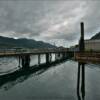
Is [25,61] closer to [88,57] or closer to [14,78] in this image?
[14,78]

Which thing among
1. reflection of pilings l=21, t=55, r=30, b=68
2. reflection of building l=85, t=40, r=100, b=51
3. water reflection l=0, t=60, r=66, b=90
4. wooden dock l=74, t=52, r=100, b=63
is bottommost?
water reflection l=0, t=60, r=66, b=90

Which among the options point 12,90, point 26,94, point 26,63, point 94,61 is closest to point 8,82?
point 12,90

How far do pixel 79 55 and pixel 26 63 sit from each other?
45.4 meters

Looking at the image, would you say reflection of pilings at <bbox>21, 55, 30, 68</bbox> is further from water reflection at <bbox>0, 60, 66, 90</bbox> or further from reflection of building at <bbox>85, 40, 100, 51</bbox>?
reflection of building at <bbox>85, 40, 100, 51</bbox>

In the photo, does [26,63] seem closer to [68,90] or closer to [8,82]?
[8,82]

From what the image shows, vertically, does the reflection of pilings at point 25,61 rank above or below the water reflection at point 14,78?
above

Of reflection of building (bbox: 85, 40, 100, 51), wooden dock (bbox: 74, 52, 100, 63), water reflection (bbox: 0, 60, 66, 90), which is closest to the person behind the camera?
wooden dock (bbox: 74, 52, 100, 63)

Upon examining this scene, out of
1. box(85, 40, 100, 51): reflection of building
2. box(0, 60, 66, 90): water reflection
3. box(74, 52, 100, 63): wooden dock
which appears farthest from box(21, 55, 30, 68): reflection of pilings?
box(74, 52, 100, 63): wooden dock

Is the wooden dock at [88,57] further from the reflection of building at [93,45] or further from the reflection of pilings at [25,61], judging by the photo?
the reflection of pilings at [25,61]

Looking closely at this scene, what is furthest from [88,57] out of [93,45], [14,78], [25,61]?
[25,61]

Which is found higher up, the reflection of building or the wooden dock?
the reflection of building

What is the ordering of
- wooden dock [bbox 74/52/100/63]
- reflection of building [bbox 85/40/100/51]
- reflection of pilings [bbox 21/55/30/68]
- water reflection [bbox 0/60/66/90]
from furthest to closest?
reflection of pilings [bbox 21/55/30/68], water reflection [bbox 0/60/66/90], reflection of building [bbox 85/40/100/51], wooden dock [bbox 74/52/100/63]

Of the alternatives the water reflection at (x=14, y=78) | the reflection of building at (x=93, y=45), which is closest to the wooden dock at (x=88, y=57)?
the reflection of building at (x=93, y=45)

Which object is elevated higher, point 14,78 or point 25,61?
point 25,61
